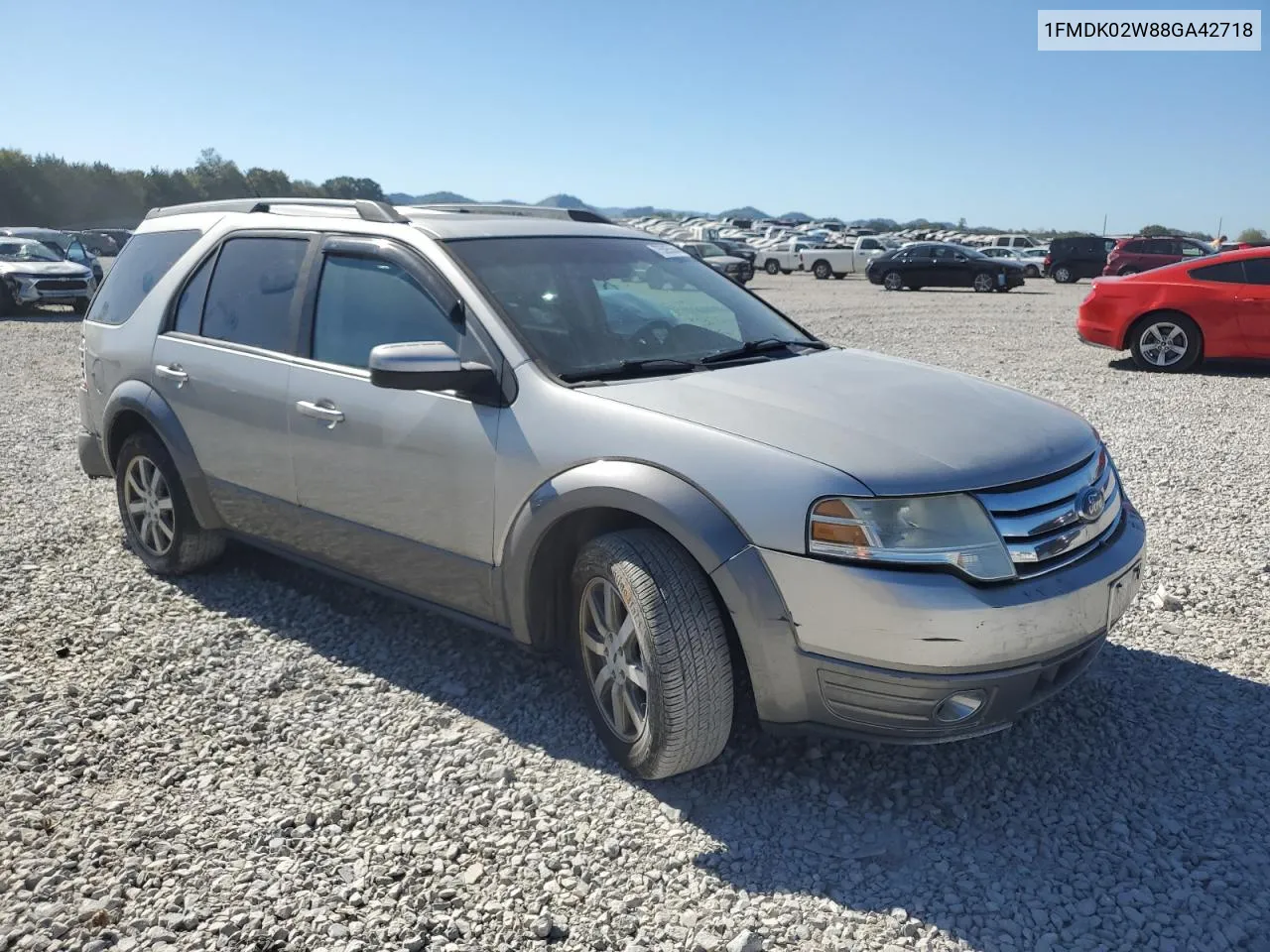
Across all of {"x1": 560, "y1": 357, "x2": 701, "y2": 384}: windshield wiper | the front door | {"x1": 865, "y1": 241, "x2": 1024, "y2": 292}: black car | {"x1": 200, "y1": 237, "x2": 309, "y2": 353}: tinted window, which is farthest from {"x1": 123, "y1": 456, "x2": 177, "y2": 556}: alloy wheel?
{"x1": 865, "y1": 241, "x2": 1024, "y2": 292}: black car

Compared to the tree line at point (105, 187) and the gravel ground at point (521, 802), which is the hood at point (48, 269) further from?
the tree line at point (105, 187)

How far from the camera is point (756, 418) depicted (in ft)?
9.79

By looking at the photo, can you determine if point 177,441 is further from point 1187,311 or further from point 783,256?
point 783,256

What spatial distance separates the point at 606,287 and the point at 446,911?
236cm

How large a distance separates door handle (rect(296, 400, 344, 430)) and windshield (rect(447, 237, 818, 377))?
29.5 inches

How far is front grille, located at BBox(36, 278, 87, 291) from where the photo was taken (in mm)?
18406

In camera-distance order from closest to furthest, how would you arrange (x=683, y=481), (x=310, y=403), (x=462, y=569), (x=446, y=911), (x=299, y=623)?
(x=446, y=911) < (x=683, y=481) < (x=462, y=569) < (x=310, y=403) < (x=299, y=623)

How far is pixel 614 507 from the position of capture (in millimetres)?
3035

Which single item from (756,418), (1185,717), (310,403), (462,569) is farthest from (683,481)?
(1185,717)

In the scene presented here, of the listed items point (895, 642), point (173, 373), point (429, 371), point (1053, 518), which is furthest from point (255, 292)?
point (1053, 518)

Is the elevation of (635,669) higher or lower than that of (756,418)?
lower

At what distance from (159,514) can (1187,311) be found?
1071cm

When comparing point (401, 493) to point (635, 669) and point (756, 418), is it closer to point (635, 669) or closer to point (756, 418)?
point (635, 669)

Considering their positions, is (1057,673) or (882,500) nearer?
(882,500)
